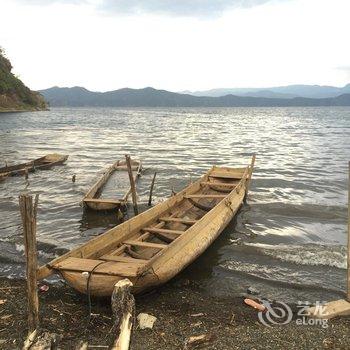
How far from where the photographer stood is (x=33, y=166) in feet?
88.3

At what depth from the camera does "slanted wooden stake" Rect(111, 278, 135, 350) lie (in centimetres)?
630

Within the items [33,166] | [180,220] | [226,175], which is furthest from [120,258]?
[33,166]

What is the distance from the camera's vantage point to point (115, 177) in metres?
24.0

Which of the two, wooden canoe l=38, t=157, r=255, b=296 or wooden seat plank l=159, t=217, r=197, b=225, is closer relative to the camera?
wooden canoe l=38, t=157, r=255, b=296

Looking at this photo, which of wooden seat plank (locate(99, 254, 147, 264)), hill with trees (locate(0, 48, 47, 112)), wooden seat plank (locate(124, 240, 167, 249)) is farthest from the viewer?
hill with trees (locate(0, 48, 47, 112))

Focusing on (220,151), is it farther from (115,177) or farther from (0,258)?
(0,258)

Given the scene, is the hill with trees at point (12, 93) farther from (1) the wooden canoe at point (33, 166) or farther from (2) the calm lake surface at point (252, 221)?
(1) the wooden canoe at point (33, 166)

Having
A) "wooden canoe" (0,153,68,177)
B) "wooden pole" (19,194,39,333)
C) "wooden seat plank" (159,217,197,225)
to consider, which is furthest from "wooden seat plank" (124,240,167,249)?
"wooden canoe" (0,153,68,177)

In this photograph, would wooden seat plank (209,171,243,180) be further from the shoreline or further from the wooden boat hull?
the shoreline

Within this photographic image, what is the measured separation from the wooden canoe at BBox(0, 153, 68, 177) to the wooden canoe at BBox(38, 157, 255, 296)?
13.4 meters

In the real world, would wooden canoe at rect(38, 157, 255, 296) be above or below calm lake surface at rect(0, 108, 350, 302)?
above

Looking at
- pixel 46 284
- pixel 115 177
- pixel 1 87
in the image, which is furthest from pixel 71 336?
pixel 1 87

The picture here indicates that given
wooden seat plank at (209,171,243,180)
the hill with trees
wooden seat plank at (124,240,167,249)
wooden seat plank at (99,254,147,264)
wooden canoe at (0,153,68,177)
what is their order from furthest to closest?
the hill with trees → wooden canoe at (0,153,68,177) → wooden seat plank at (209,171,243,180) → wooden seat plank at (124,240,167,249) → wooden seat plank at (99,254,147,264)

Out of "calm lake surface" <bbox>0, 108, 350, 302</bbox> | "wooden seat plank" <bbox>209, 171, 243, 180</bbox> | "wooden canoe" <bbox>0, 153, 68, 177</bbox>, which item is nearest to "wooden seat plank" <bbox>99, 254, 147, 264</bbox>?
"calm lake surface" <bbox>0, 108, 350, 302</bbox>
